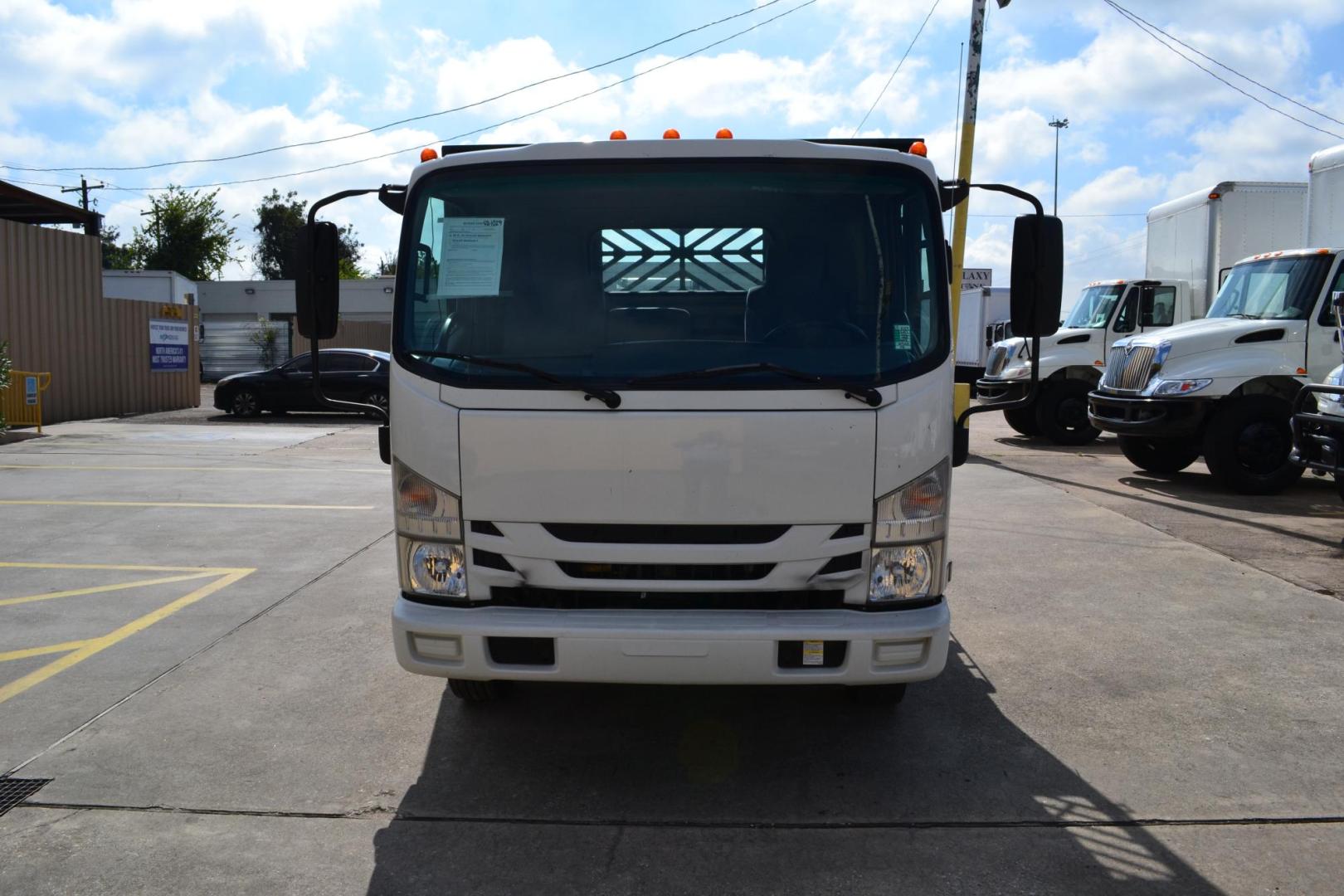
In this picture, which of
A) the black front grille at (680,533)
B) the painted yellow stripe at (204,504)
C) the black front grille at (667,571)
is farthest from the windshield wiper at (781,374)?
the painted yellow stripe at (204,504)

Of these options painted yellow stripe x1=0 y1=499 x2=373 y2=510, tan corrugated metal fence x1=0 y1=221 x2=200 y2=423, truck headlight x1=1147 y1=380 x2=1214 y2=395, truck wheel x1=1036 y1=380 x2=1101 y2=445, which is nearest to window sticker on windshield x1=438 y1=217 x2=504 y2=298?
painted yellow stripe x1=0 y1=499 x2=373 y2=510

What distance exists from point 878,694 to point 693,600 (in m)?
1.29

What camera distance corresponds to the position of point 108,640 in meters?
5.95

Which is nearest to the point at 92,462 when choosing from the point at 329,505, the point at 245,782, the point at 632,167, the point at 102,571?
the point at 329,505

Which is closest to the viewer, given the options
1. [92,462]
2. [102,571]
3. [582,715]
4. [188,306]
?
[582,715]

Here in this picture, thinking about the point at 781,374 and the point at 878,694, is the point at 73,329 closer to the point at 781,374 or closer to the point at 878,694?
the point at 878,694

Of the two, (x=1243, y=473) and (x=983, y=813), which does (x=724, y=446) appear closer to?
(x=983, y=813)

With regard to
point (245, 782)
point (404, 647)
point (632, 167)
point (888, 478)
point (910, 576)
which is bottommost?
Answer: point (245, 782)

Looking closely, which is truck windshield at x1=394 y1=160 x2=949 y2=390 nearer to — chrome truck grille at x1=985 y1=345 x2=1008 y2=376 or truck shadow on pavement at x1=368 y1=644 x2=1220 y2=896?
truck shadow on pavement at x1=368 y1=644 x2=1220 y2=896

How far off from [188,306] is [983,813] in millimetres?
24108

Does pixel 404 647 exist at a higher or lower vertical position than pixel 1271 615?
higher

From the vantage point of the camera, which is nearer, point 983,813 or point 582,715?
point 983,813

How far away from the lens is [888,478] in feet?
12.5

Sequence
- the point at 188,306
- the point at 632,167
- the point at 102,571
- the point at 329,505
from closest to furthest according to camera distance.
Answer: the point at 632,167
the point at 102,571
the point at 329,505
the point at 188,306
